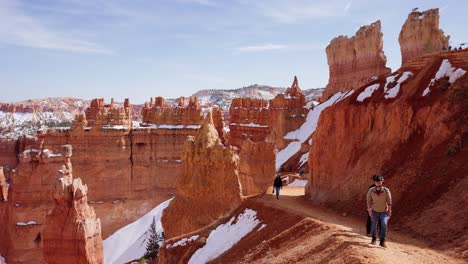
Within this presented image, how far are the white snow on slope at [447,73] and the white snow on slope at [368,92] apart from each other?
294 centimetres

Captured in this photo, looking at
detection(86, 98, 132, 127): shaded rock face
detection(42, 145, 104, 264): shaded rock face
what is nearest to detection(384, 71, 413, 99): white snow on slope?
detection(42, 145, 104, 264): shaded rock face

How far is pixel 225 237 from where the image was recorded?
1764 cm

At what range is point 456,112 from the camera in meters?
15.2

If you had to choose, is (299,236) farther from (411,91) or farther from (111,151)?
(111,151)

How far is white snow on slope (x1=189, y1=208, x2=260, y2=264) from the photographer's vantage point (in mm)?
16938

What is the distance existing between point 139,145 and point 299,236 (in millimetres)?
44345

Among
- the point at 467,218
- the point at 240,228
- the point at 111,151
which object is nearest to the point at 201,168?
the point at 240,228

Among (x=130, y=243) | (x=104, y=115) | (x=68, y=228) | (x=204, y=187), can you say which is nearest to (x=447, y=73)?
(x=204, y=187)

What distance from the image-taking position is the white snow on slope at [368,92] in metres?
20.0

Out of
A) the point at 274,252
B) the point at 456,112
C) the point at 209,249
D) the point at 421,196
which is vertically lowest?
the point at 209,249

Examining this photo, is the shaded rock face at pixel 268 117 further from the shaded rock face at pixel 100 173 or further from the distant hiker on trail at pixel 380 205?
the distant hiker on trail at pixel 380 205

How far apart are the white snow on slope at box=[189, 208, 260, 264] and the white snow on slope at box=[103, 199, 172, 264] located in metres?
20.1

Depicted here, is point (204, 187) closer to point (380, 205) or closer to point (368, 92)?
point (368, 92)

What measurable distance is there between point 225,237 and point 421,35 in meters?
40.2
